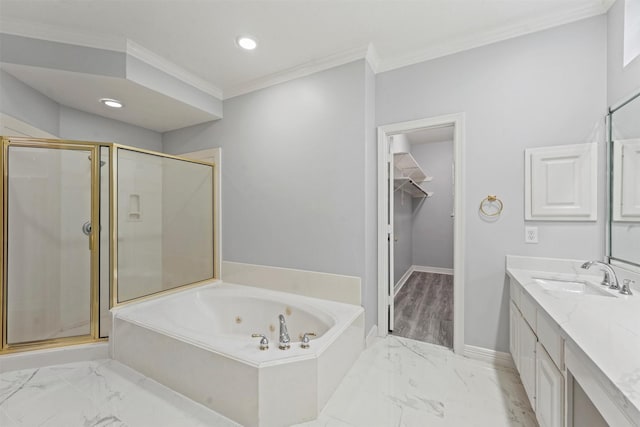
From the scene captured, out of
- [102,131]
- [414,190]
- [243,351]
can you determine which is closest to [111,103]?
[102,131]

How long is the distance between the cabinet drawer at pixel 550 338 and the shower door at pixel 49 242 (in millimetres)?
2975

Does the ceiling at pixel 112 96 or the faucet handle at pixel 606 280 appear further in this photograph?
the ceiling at pixel 112 96

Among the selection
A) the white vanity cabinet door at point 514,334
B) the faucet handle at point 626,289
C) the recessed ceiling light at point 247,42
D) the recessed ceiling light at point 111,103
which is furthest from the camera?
Result: the recessed ceiling light at point 111,103

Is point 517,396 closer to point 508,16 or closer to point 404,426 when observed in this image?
point 404,426

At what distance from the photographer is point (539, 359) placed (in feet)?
4.11

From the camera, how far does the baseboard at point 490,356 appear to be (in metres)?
1.89

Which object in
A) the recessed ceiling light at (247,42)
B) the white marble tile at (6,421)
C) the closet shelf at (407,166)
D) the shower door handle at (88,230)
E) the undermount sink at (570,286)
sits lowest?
the white marble tile at (6,421)

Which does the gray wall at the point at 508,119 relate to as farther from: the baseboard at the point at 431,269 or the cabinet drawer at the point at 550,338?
the baseboard at the point at 431,269

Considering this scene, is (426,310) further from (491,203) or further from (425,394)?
(491,203)

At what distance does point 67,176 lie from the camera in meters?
2.22

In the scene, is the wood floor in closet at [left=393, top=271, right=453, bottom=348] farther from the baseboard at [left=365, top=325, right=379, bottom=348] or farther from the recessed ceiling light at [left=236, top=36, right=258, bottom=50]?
the recessed ceiling light at [left=236, top=36, right=258, bottom=50]

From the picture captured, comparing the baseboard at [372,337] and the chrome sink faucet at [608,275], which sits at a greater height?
the chrome sink faucet at [608,275]

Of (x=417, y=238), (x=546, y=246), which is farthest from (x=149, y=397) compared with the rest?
(x=417, y=238)

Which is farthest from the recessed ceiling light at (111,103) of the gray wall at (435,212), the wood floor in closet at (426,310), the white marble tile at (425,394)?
the gray wall at (435,212)
